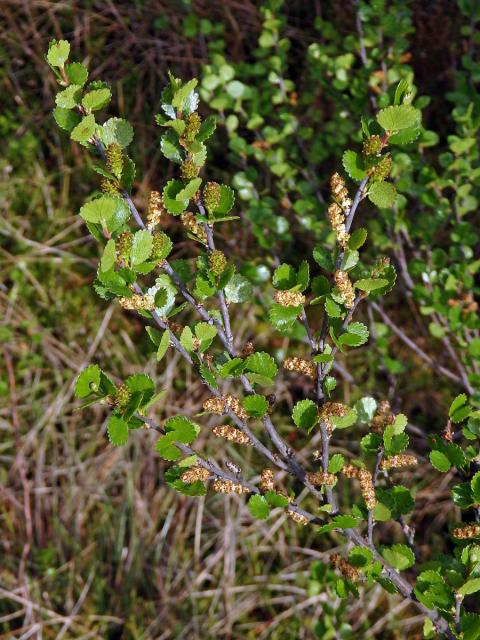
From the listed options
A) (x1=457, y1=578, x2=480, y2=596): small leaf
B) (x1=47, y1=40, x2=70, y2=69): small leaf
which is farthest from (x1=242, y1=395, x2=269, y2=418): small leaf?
(x1=47, y1=40, x2=70, y2=69): small leaf

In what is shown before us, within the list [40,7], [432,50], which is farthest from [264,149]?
[40,7]

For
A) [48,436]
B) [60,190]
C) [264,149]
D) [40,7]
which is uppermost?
[40,7]

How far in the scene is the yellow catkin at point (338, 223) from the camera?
811 millimetres

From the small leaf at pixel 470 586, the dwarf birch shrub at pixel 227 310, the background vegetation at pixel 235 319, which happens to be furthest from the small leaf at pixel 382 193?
the background vegetation at pixel 235 319

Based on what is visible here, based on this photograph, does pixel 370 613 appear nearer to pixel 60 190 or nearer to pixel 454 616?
pixel 454 616

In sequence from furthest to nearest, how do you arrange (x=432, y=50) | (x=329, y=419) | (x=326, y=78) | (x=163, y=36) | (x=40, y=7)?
(x=40, y=7)
(x=163, y=36)
(x=432, y=50)
(x=326, y=78)
(x=329, y=419)

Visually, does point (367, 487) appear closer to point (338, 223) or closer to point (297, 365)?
point (297, 365)

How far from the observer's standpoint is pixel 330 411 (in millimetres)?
874

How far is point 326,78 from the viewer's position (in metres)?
1.91

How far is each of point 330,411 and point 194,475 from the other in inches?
7.7

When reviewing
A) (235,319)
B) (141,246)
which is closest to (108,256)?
(141,246)

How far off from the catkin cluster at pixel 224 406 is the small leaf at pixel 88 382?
0.14m

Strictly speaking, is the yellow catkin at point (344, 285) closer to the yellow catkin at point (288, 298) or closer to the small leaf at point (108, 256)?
the yellow catkin at point (288, 298)

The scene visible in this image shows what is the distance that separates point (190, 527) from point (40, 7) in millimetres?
2281
